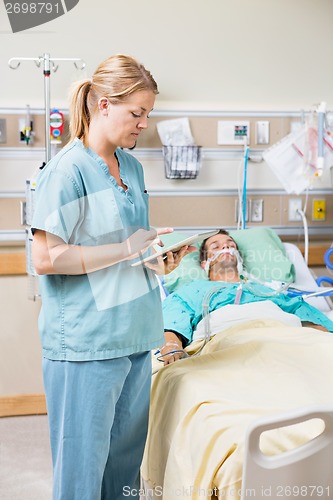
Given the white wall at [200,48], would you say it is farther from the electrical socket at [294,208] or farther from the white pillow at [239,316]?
the white pillow at [239,316]

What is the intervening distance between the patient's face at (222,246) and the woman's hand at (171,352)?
0.71 metres

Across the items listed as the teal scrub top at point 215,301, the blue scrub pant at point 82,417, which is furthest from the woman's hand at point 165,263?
the teal scrub top at point 215,301

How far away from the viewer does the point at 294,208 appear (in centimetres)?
356

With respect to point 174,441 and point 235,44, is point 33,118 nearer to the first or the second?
point 235,44

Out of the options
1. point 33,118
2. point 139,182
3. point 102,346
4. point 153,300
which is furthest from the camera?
point 33,118

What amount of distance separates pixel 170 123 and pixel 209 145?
0.76 feet

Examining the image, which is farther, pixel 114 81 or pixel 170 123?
pixel 170 123

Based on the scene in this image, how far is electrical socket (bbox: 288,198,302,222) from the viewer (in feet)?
11.7

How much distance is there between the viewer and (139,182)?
1.99 m

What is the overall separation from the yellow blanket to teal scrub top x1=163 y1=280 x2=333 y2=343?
8.3 inches

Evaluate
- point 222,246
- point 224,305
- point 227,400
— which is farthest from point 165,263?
point 222,246

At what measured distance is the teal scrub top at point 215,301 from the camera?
102 inches

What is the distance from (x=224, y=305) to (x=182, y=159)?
93 centimetres

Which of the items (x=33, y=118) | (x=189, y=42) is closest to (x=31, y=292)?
(x=33, y=118)
